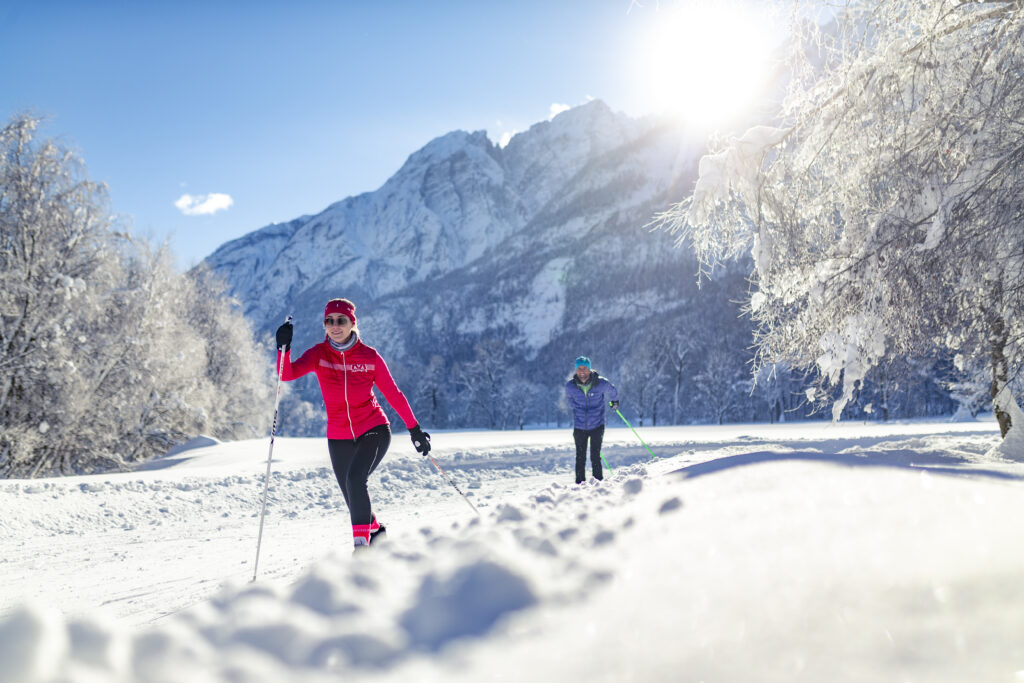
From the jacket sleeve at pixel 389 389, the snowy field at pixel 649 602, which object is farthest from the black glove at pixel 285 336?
the snowy field at pixel 649 602

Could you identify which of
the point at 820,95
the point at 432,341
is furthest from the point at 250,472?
the point at 432,341

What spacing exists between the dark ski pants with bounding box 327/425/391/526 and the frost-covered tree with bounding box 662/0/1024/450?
16.0ft

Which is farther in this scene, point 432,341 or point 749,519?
point 432,341

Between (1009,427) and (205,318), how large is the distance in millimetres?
32095

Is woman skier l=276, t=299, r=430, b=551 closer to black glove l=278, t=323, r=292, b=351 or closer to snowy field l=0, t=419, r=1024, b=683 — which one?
black glove l=278, t=323, r=292, b=351

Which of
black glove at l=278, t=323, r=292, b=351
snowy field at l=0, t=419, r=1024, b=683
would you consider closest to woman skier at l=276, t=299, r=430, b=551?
black glove at l=278, t=323, r=292, b=351

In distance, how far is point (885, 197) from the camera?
19.8 ft

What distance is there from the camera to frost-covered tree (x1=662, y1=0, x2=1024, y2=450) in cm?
494

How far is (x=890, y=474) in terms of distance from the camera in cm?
327

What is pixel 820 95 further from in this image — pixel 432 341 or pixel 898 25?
pixel 432 341

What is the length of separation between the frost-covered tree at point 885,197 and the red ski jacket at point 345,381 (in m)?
4.67

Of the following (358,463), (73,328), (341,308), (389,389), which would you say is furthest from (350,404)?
(73,328)

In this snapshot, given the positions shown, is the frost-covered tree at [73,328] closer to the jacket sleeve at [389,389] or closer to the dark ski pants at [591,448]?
the jacket sleeve at [389,389]

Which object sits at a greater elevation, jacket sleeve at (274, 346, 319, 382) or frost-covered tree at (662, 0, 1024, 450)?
frost-covered tree at (662, 0, 1024, 450)
